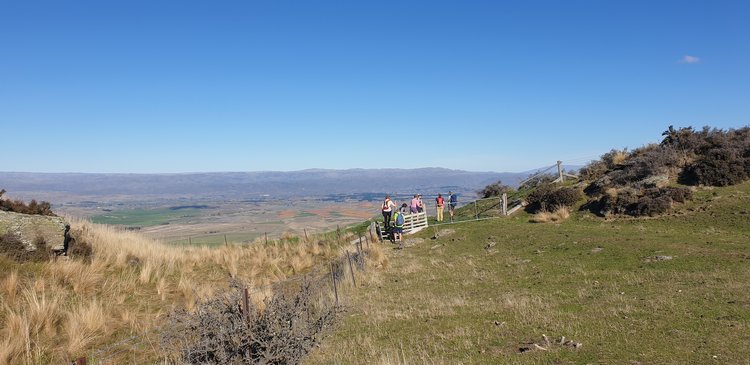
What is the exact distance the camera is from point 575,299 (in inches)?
440

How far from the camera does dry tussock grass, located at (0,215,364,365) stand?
30.4 feet

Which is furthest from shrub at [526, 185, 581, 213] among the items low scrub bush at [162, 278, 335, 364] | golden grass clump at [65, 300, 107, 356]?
golden grass clump at [65, 300, 107, 356]

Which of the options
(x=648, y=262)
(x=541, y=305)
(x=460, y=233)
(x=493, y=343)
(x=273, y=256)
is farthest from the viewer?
(x=460, y=233)

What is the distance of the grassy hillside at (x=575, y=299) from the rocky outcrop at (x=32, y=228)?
29.7ft

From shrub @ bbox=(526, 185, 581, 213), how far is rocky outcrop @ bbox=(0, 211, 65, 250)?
21.9m

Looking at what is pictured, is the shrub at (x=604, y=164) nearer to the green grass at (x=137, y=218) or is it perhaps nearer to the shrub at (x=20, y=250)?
the shrub at (x=20, y=250)

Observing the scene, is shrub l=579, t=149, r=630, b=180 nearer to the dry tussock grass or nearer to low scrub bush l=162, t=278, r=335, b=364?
the dry tussock grass

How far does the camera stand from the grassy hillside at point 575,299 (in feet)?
25.6

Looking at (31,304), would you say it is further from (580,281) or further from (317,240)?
(317,240)

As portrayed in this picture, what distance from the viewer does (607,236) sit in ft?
60.9

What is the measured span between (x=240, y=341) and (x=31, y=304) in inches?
214

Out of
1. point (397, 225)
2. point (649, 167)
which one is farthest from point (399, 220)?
point (649, 167)

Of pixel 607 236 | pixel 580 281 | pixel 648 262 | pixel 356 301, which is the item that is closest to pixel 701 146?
pixel 607 236

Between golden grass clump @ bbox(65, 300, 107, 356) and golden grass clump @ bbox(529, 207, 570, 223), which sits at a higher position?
golden grass clump @ bbox(529, 207, 570, 223)
